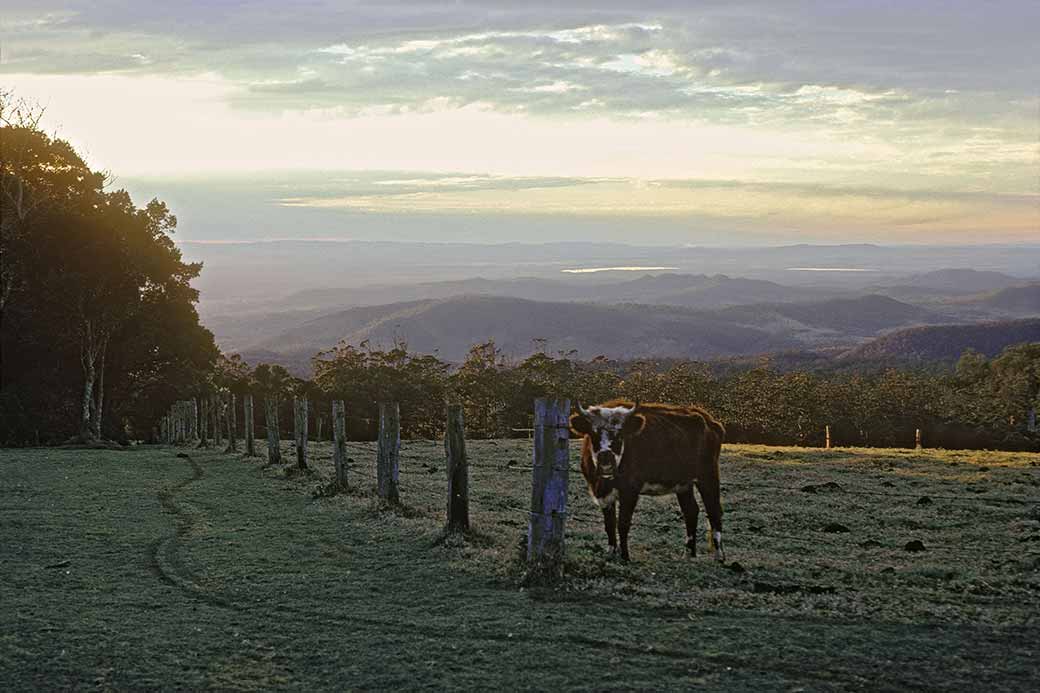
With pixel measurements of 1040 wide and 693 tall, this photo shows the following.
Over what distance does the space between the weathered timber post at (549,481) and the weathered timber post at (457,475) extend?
3016 millimetres

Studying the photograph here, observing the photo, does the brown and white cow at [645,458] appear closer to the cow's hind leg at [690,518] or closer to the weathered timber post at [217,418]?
the cow's hind leg at [690,518]

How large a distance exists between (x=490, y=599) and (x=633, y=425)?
351 cm

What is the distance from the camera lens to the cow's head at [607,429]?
13.5 metres

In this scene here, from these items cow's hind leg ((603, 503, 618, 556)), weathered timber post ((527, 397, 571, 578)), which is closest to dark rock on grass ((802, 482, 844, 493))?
cow's hind leg ((603, 503, 618, 556))

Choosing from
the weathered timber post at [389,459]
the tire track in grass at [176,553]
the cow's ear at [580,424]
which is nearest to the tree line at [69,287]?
the tire track in grass at [176,553]

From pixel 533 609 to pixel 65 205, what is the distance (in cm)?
4398

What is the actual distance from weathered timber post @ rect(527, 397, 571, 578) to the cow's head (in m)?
1.08

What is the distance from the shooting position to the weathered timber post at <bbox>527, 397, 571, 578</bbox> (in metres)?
12.3

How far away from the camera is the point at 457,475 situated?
15.8m

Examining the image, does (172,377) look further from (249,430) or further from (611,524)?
(611,524)

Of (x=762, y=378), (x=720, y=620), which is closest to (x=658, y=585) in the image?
(x=720, y=620)

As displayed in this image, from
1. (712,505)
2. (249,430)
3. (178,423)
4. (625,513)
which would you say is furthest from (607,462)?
(178,423)

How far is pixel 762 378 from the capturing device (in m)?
69.3

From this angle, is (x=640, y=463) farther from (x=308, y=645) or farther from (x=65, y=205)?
(x=65, y=205)
